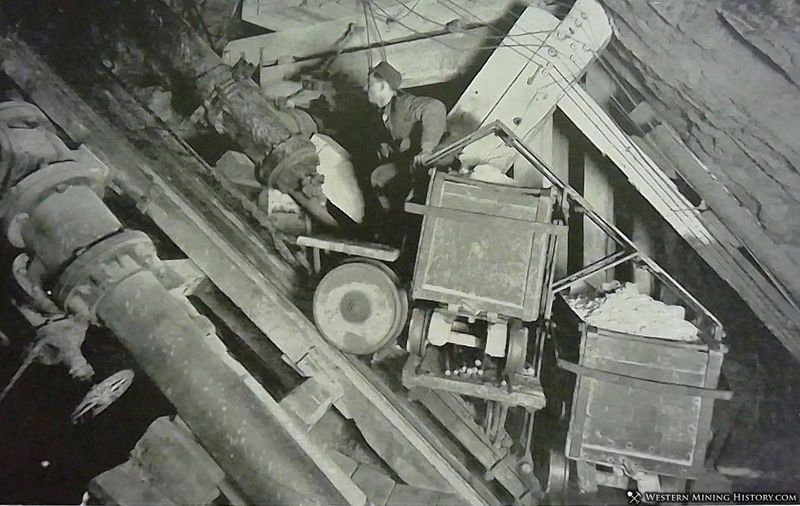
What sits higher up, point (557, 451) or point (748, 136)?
point (748, 136)

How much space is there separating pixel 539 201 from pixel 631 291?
369 mm

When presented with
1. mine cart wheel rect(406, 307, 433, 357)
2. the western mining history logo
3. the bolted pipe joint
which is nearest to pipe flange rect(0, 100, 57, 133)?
the bolted pipe joint

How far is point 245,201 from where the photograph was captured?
1781 millimetres

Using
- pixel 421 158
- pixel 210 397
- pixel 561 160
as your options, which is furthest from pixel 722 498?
pixel 210 397

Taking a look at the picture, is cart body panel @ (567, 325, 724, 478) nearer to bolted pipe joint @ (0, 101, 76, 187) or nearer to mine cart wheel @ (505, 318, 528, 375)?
mine cart wheel @ (505, 318, 528, 375)

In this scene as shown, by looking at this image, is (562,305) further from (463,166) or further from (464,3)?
(464,3)

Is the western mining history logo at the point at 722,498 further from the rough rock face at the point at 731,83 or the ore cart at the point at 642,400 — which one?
the rough rock face at the point at 731,83

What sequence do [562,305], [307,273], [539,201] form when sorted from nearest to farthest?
[539,201]
[562,305]
[307,273]

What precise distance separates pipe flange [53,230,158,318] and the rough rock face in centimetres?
148

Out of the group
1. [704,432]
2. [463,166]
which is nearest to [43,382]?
[463,166]

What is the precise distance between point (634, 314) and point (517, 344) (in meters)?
0.33

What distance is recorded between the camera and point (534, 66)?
5.02ft

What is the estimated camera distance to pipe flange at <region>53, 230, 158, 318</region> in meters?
1.58

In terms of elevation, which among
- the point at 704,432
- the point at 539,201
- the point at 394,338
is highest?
the point at 539,201
